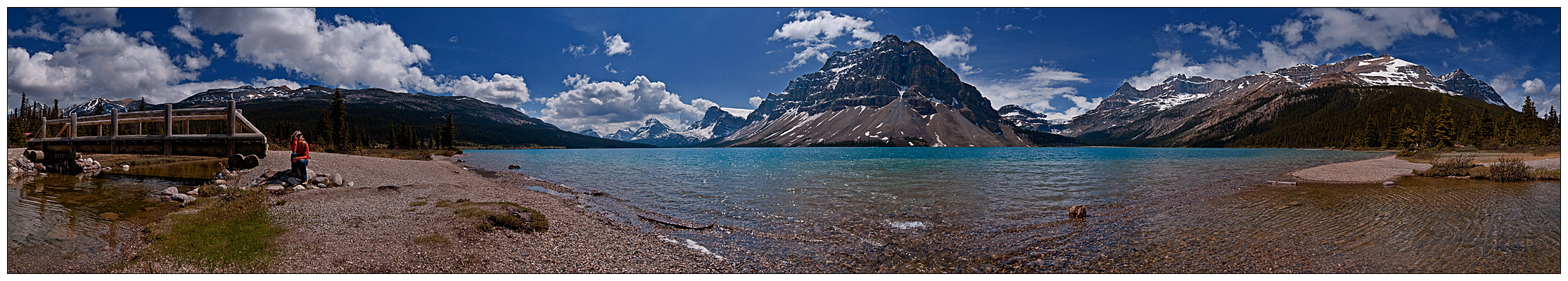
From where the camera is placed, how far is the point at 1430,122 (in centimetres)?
9294

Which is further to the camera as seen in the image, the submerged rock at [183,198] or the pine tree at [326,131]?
the pine tree at [326,131]

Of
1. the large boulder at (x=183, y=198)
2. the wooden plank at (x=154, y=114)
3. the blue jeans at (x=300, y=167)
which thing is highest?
the wooden plank at (x=154, y=114)

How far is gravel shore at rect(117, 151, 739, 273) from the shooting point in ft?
32.0

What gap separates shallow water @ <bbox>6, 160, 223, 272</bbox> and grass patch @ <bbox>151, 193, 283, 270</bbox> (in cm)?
68

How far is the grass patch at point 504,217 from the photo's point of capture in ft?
44.7

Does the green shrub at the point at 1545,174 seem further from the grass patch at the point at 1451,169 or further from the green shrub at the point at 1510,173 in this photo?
the grass patch at the point at 1451,169

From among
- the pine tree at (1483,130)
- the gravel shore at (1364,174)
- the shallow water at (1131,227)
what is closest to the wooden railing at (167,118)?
the shallow water at (1131,227)

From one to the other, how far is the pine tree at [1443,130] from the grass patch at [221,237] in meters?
128

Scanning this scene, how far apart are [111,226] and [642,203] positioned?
46.6 ft

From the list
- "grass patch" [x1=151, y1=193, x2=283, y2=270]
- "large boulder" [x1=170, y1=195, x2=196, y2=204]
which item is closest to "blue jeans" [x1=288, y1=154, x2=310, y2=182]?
"large boulder" [x1=170, y1=195, x2=196, y2=204]

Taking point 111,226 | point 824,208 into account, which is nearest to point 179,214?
point 111,226

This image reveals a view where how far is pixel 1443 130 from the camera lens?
84312mm

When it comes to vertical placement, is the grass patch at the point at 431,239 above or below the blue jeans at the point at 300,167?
below

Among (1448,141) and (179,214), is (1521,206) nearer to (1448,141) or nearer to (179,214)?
(179,214)
